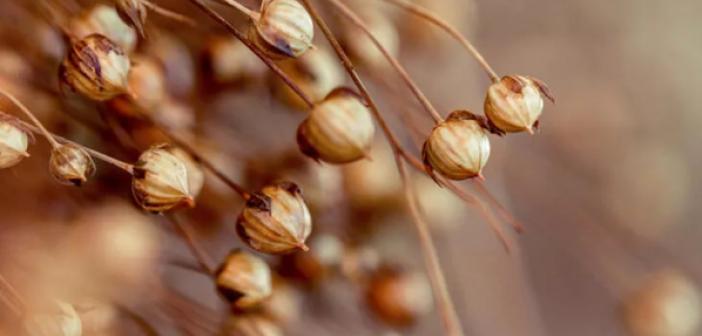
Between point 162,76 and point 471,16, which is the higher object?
point 162,76

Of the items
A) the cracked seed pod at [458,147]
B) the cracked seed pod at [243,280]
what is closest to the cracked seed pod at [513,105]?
the cracked seed pod at [458,147]

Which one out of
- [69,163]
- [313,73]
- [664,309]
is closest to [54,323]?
[69,163]

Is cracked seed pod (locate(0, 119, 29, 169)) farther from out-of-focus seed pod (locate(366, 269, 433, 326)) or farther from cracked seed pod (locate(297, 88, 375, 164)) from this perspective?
out-of-focus seed pod (locate(366, 269, 433, 326))

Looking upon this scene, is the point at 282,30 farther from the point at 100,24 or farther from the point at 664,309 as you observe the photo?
the point at 664,309

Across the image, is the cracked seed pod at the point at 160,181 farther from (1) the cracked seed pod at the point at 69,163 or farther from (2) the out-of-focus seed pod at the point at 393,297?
(2) the out-of-focus seed pod at the point at 393,297

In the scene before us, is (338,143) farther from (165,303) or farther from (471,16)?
(471,16)

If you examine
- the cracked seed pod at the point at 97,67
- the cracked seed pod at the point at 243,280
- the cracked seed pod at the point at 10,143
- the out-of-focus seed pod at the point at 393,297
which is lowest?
the out-of-focus seed pod at the point at 393,297

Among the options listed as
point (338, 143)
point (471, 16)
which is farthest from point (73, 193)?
point (471, 16)
